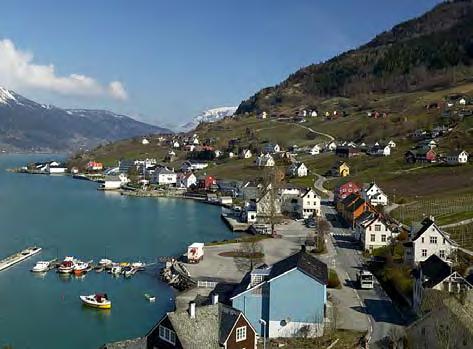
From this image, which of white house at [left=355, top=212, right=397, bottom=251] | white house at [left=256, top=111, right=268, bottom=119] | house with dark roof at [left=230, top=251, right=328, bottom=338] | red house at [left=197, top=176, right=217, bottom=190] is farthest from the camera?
white house at [left=256, top=111, right=268, bottom=119]

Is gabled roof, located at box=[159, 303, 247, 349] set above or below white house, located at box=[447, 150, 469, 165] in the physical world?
below

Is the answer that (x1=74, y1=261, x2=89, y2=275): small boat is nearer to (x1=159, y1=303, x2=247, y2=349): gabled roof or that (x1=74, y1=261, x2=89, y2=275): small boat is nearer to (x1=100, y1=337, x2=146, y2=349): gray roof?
→ (x1=100, y1=337, x2=146, y2=349): gray roof

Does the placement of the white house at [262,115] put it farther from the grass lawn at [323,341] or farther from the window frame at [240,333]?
the window frame at [240,333]

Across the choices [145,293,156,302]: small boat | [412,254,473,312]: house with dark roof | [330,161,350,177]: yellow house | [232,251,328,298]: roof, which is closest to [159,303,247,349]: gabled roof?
[232,251,328,298]: roof

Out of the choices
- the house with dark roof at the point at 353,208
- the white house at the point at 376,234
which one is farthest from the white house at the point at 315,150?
the white house at the point at 376,234

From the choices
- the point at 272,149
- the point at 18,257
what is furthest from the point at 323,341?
the point at 272,149

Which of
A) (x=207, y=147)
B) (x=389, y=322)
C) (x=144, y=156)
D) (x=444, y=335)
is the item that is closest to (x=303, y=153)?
(x=207, y=147)

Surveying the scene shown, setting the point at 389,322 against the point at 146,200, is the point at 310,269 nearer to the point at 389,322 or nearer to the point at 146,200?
the point at 389,322

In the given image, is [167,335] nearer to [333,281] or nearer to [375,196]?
[333,281]
